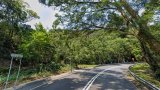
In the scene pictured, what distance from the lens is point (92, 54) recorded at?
76.6 meters

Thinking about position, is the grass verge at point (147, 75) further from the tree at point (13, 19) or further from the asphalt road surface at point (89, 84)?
the tree at point (13, 19)

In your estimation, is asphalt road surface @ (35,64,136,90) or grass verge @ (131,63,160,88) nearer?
asphalt road surface @ (35,64,136,90)

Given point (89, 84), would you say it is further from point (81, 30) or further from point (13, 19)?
point (13, 19)

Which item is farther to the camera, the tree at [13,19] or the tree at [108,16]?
the tree at [13,19]

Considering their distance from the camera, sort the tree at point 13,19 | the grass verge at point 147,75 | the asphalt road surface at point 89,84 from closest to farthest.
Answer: the asphalt road surface at point 89,84
the grass verge at point 147,75
the tree at point 13,19

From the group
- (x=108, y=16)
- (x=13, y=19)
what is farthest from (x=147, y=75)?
(x=13, y=19)

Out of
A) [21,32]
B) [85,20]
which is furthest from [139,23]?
[21,32]

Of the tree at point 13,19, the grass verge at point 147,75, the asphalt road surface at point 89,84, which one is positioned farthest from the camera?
the tree at point 13,19

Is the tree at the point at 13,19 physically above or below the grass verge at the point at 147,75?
above

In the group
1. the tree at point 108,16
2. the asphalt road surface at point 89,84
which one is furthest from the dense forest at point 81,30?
the asphalt road surface at point 89,84

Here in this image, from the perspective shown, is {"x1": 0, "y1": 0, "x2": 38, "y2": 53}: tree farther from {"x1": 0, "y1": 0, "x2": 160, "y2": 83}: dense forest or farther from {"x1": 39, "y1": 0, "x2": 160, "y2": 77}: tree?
{"x1": 39, "y1": 0, "x2": 160, "y2": 77}: tree

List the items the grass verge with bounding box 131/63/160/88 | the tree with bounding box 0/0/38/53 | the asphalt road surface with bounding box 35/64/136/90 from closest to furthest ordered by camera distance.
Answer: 1. the asphalt road surface with bounding box 35/64/136/90
2. the grass verge with bounding box 131/63/160/88
3. the tree with bounding box 0/0/38/53

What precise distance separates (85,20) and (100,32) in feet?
12.9

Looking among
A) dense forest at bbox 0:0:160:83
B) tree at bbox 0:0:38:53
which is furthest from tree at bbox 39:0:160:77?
tree at bbox 0:0:38:53
